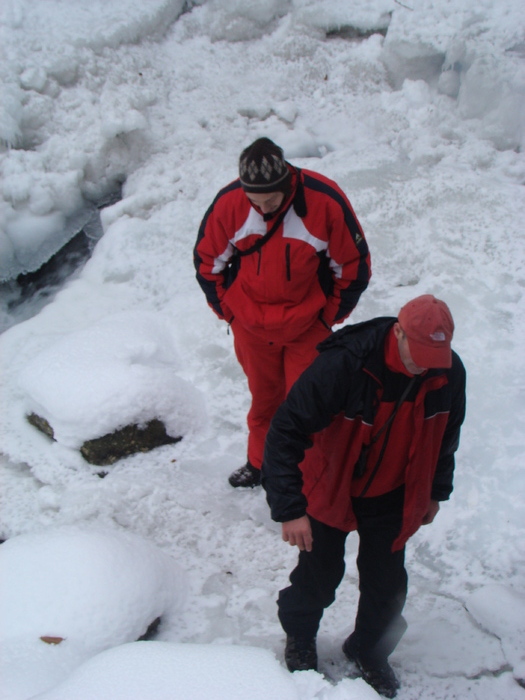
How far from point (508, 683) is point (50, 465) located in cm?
272

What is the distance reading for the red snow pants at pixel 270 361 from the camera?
3.04 m

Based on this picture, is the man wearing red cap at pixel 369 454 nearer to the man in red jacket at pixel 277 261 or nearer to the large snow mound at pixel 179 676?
the large snow mound at pixel 179 676

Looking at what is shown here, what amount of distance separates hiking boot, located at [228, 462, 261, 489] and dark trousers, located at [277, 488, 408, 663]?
1.10m

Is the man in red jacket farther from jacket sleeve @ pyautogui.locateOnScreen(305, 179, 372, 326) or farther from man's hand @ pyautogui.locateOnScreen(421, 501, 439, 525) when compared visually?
man's hand @ pyautogui.locateOnScreen(421, 501, 439, 525)

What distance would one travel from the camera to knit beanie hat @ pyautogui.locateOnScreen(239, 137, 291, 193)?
8.14 ft

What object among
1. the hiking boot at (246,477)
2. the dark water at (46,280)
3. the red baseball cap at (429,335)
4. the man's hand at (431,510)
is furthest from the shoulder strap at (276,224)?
the dark water at (46,280)

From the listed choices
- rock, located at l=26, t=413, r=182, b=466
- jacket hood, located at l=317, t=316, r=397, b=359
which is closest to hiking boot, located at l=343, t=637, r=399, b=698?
jacket hood, located at l=317, t=316, r=397, b=359

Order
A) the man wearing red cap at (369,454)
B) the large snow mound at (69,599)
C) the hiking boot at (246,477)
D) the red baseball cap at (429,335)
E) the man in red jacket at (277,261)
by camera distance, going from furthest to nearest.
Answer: the hiking boot at (246,477)
the man in red jacket at (277,261)
the large snow mound at (69,599)
the man wearing red cap at (369,454)
the red baseball cap at (429,335)

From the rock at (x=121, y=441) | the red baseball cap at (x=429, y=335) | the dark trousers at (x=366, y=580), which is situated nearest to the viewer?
the red baseball cap at (x=429, y=335)

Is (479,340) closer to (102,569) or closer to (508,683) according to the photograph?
(508,683)

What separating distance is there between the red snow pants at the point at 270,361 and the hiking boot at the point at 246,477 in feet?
1.00

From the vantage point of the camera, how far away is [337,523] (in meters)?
2.26

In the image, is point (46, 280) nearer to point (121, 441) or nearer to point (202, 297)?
point (202, 297)

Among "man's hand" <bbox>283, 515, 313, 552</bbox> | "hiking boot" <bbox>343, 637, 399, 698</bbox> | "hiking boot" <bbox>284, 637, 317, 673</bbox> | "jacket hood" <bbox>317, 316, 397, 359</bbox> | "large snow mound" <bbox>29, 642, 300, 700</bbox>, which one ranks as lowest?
"hiking boot" <bbox>343, 637, 399, 698</bbox>
